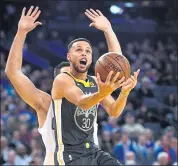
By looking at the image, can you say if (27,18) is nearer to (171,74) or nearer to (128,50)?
(171,74)

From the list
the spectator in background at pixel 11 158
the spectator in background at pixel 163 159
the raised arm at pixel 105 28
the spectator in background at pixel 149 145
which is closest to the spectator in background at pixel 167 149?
the spectator in background at pixel 149 145

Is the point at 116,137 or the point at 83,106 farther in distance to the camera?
the point at 116,137

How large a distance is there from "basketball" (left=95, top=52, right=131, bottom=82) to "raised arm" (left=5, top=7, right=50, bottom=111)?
1.08m

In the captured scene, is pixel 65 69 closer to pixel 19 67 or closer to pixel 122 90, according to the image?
pixel 19 67

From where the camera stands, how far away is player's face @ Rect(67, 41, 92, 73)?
5820 mm

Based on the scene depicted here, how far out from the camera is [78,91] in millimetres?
5566

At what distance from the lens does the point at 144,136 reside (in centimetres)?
1221

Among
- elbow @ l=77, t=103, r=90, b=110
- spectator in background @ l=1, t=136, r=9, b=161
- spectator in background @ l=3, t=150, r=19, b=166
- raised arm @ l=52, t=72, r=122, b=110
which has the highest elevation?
raised arm @ l=52, t=72, r=122, b=110

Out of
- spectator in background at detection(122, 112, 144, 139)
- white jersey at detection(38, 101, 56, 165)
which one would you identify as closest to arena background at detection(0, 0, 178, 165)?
spectator in background at detection(122, 112, 144, 139)

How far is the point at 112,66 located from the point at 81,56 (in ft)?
1.80

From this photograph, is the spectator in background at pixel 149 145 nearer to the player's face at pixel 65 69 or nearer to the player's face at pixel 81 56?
the player's face at pixel 65 69

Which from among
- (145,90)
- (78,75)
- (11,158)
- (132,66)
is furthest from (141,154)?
(132,66)

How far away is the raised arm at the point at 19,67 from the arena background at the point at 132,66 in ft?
13.5

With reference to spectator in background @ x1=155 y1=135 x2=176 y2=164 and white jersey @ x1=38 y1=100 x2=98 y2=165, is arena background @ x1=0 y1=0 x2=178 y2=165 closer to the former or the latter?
spectator in background @ x1=155 y1=135 x2=176 y2=164
